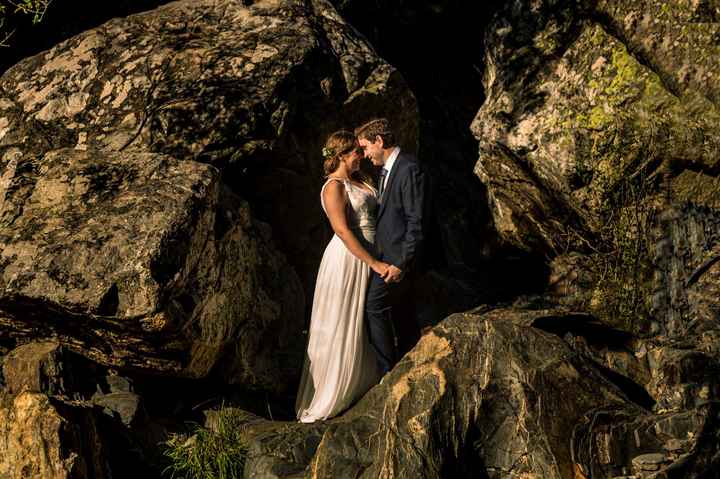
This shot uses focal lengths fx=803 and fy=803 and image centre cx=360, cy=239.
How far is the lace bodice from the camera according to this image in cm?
683

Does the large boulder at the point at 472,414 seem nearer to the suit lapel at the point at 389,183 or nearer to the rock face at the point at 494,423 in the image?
the rock face at the point at 494,423

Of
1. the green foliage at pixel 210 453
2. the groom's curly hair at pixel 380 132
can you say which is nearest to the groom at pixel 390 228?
the groom's curly hair at pixel 380 132

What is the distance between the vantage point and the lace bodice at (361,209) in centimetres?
683

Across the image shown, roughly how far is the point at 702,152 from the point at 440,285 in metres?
3.23

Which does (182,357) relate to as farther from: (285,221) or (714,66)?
(714,66)

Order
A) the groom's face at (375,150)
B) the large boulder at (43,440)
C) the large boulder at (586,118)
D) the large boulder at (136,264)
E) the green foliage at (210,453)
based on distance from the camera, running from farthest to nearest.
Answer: the large boulder at (586,118), the groom's face at (375,150), the green foliage at (210,453), the large boulder at (136,264), the large boulder at (43,440)

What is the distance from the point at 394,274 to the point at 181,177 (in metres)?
1.93

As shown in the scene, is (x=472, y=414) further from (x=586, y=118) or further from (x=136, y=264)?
(x=586, y=118)

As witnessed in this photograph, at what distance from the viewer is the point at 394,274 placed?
670cm

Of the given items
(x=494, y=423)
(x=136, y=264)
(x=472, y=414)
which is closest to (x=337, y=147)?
(x=136, y=264)

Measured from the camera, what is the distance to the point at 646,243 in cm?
753

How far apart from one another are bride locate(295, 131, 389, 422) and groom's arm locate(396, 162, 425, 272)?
0.72 ft

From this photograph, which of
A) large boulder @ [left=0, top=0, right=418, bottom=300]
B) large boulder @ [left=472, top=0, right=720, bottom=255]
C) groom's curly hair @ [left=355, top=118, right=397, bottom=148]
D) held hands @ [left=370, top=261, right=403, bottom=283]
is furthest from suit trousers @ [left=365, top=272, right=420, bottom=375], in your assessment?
large boulder @ [left=472, top=0, right=720, bottom=255]

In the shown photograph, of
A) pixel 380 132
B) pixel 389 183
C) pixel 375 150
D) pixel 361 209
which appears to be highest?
pixel 380 132
